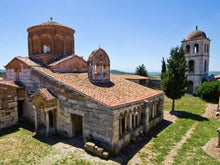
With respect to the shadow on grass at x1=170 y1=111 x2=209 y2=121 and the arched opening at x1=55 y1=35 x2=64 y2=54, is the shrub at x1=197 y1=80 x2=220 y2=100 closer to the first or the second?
the shadow on grass at x1=170 y1=111 x2=209 y2=121

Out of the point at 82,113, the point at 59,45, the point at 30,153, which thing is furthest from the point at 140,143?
the point at 59,45

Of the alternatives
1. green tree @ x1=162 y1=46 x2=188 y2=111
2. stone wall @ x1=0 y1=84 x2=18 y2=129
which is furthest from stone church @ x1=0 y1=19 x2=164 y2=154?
green tree @ x1=162 y1=46 x2=188 y2=111

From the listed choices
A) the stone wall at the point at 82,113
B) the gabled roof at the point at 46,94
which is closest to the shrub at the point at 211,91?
the stone wall at the point at 82,113

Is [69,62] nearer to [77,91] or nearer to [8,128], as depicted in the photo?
[77,91]

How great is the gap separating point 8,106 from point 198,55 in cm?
3130

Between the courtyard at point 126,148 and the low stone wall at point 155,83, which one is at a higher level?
the low stone wall at point 155,83

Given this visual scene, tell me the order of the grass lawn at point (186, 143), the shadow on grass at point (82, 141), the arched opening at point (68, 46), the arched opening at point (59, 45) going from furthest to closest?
the arched opening at point (68, 46), the arched opening at point (59, 45), the shadow on grass at point (82, 141), the grass lawn at point (186, 143)

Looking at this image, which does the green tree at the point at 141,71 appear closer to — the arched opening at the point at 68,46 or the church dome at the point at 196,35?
the church dome at the point at 196,35

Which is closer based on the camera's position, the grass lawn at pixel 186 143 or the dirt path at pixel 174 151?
the dirt path at pixel 174 151

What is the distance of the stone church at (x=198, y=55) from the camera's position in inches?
1093

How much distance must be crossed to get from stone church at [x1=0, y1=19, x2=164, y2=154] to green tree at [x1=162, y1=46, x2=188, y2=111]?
3.64 meters

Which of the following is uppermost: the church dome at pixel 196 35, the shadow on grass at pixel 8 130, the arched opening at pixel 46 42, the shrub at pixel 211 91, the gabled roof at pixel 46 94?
the church dome at pixel 196 35

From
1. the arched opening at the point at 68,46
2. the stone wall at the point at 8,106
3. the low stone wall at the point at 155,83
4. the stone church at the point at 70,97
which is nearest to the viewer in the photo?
the stone church at the point at 70,97

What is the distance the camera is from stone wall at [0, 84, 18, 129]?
12070 millimetres
